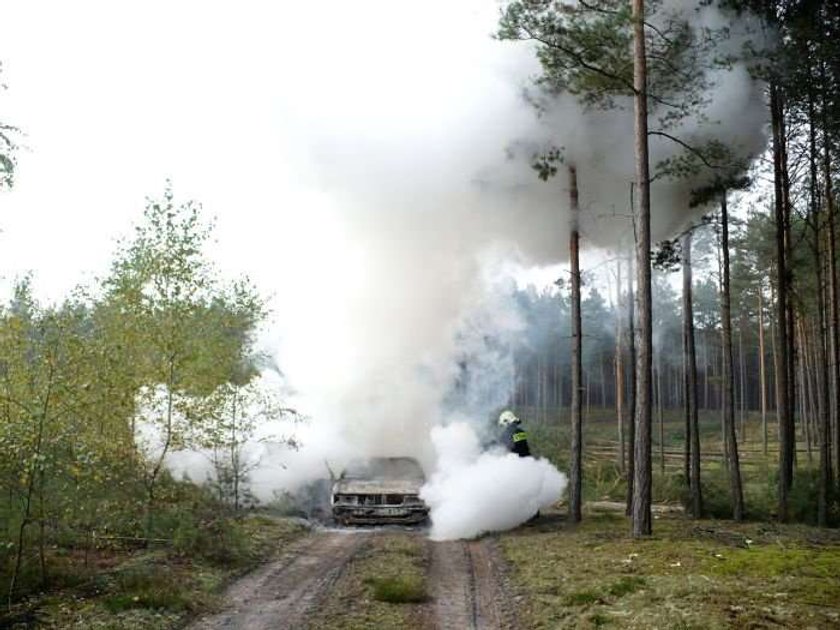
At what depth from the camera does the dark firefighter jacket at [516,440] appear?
17203 mm

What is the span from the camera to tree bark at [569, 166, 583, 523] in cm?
1675

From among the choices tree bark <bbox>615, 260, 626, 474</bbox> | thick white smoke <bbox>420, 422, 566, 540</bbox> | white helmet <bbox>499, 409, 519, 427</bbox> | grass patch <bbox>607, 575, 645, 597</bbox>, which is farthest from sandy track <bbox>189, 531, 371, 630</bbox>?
tree bark <bbox>615, 260, 626, 474</bbox>

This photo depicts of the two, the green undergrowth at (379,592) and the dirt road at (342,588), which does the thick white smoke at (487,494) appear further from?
the green undergrowth at (379,592)

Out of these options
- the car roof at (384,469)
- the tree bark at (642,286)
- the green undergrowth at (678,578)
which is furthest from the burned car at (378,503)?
the tree bark at (642,286)

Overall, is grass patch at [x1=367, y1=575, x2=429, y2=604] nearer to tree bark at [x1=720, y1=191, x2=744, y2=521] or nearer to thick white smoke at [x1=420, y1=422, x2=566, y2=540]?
thick white smoke at [x1=420, y1=422, x2=566, y2=540]

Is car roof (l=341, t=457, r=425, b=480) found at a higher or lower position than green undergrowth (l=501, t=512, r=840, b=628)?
higher

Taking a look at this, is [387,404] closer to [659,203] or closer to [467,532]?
[467,532]

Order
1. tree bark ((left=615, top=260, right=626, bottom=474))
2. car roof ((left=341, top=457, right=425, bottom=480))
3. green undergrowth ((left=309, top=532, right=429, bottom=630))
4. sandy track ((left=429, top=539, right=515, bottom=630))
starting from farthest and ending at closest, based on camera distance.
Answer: tree bark ((left=615, top=260, right=626, bottom=474)) → car roof ((left=341, top=457, right=425, bottom=480)) → sandy track ((left=429, top=539, right=515, bottom=630)) → green undergrowth ((left=309, top=532, right=429, bottom=630))

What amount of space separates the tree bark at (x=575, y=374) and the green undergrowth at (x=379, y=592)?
5.07m

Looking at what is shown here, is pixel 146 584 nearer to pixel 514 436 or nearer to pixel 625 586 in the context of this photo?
pixel 625 586

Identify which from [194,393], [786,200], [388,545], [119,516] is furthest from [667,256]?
[119,516]

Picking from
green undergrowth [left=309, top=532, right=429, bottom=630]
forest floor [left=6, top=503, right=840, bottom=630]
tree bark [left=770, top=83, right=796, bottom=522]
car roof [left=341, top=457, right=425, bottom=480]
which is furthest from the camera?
car roof [left=341, top=457, right=425, bottom=480]

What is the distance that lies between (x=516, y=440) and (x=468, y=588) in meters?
6.94

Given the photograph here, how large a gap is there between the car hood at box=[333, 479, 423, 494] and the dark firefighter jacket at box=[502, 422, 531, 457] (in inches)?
95.7
